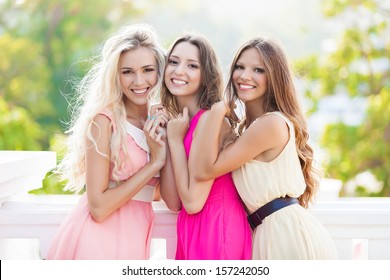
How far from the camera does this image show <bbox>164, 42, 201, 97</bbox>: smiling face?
259 cm

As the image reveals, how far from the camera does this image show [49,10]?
1555cm

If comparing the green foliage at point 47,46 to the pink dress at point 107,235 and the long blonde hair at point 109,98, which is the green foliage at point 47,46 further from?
the pink dress at point 107,235

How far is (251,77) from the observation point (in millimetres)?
2539

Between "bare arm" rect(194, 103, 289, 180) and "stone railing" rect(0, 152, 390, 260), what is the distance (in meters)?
0.26

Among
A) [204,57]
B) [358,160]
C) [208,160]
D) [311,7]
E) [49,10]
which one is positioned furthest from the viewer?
[311,7]

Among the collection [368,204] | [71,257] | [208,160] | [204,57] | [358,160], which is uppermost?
[204,57]

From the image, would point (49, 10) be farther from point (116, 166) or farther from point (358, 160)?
point (116, 166)

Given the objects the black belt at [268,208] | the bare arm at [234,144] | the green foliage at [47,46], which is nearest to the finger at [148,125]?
the bare arm at [234,144]

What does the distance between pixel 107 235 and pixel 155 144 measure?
410mm

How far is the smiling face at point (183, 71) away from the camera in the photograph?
2.59 m

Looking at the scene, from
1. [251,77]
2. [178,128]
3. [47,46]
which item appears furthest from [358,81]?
[178,128]

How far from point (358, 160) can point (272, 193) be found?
841cm

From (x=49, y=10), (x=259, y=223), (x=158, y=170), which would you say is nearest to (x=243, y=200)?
(x=259, y=223)

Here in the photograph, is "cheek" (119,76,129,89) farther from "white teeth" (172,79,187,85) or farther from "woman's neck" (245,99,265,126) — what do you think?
"woman's neck" (245,99,265,126)
